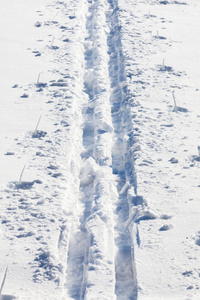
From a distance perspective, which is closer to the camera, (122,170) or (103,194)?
(103,194)

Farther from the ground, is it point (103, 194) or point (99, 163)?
point (99, 163)

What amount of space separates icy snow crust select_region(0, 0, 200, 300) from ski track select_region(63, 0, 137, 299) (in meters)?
0.01

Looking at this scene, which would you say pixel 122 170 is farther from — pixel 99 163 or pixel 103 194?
pixel 103 194

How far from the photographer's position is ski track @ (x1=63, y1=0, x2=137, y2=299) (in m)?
3.20

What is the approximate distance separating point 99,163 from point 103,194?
1.92ft

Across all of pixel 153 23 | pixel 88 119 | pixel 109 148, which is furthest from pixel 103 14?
pixel 109 148

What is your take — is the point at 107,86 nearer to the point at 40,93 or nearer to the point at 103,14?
the point at 40,93

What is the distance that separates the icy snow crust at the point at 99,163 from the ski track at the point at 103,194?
1cm

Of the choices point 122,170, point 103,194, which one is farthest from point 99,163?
point 103,194

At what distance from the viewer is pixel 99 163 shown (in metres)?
4.58

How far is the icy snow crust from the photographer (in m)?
3.22

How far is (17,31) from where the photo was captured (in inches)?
317

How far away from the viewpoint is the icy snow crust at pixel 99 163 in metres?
3.22

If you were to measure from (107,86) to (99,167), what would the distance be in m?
1.86
